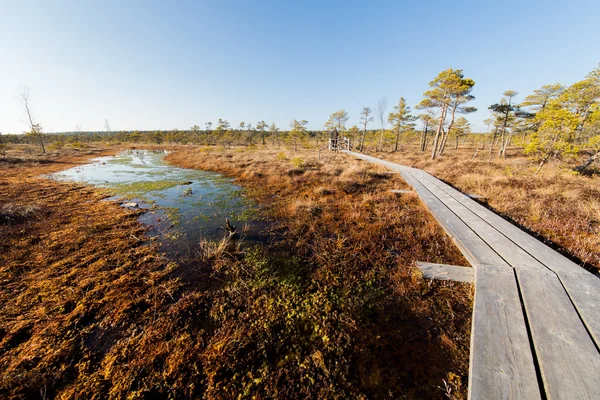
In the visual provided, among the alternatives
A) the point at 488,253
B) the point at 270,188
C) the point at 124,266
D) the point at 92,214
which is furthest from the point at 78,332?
the point at 270,188

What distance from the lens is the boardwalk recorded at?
66.7 inches

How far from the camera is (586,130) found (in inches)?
456

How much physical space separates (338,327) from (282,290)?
45.0 inches

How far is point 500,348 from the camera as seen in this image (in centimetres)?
201

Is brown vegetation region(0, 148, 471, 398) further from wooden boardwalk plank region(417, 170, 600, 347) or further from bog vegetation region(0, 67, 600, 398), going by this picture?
wooden boardwalk plank region(417, 170, 600, 347)

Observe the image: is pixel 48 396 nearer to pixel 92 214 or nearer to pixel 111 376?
pixel 111 376

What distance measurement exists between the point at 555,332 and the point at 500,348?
0.68 metres

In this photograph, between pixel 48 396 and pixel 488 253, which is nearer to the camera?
pixel 48 396

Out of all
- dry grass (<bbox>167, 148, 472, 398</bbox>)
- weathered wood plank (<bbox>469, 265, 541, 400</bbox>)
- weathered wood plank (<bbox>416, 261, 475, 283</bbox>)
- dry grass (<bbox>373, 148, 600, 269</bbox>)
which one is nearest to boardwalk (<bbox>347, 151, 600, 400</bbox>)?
weathered wood plank (<bbox>469, 265, 541, 400</bbox>)

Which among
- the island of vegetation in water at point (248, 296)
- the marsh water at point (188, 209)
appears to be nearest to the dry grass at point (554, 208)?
the island of vegetation in water at point (248, 296)

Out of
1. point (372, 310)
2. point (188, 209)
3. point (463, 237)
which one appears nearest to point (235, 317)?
point (372, 310)

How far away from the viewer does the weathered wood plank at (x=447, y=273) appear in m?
3.49

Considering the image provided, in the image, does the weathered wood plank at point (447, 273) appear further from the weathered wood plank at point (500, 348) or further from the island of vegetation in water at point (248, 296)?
the weathered wood plank at point (500, 348)

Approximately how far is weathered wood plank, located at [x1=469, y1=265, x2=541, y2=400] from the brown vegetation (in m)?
0.49
